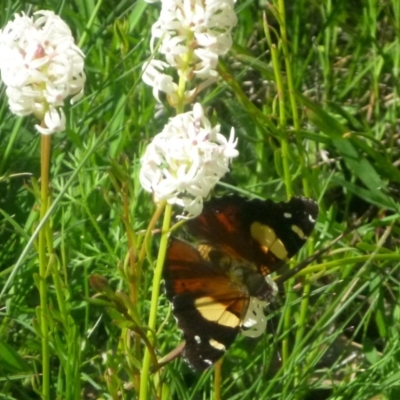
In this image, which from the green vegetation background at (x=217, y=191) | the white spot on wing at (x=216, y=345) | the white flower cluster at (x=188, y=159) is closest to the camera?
the white flower cluster at (x=188, y=159)

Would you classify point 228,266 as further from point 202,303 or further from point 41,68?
point 41,68

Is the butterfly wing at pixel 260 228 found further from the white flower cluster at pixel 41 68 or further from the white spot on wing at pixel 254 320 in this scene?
the white flower cluster at pixel 41 68

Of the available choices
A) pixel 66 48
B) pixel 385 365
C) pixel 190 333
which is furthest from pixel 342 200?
pixel 66 48

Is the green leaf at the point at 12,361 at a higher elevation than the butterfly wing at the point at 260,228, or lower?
lower

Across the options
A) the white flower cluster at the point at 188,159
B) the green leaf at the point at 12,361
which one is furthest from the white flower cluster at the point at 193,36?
the green leaf at the point at 12,361

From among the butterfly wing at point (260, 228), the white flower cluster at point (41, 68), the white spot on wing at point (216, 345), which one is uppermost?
the white flower cluster at point (41, 68)

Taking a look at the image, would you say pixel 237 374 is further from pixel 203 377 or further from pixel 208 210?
pixel 208 210

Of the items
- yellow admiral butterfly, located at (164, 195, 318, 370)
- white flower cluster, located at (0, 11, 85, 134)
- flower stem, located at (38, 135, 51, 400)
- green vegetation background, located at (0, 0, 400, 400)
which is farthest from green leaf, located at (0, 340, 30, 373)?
white flower cluster, located at (0, 11, 85, 134)
